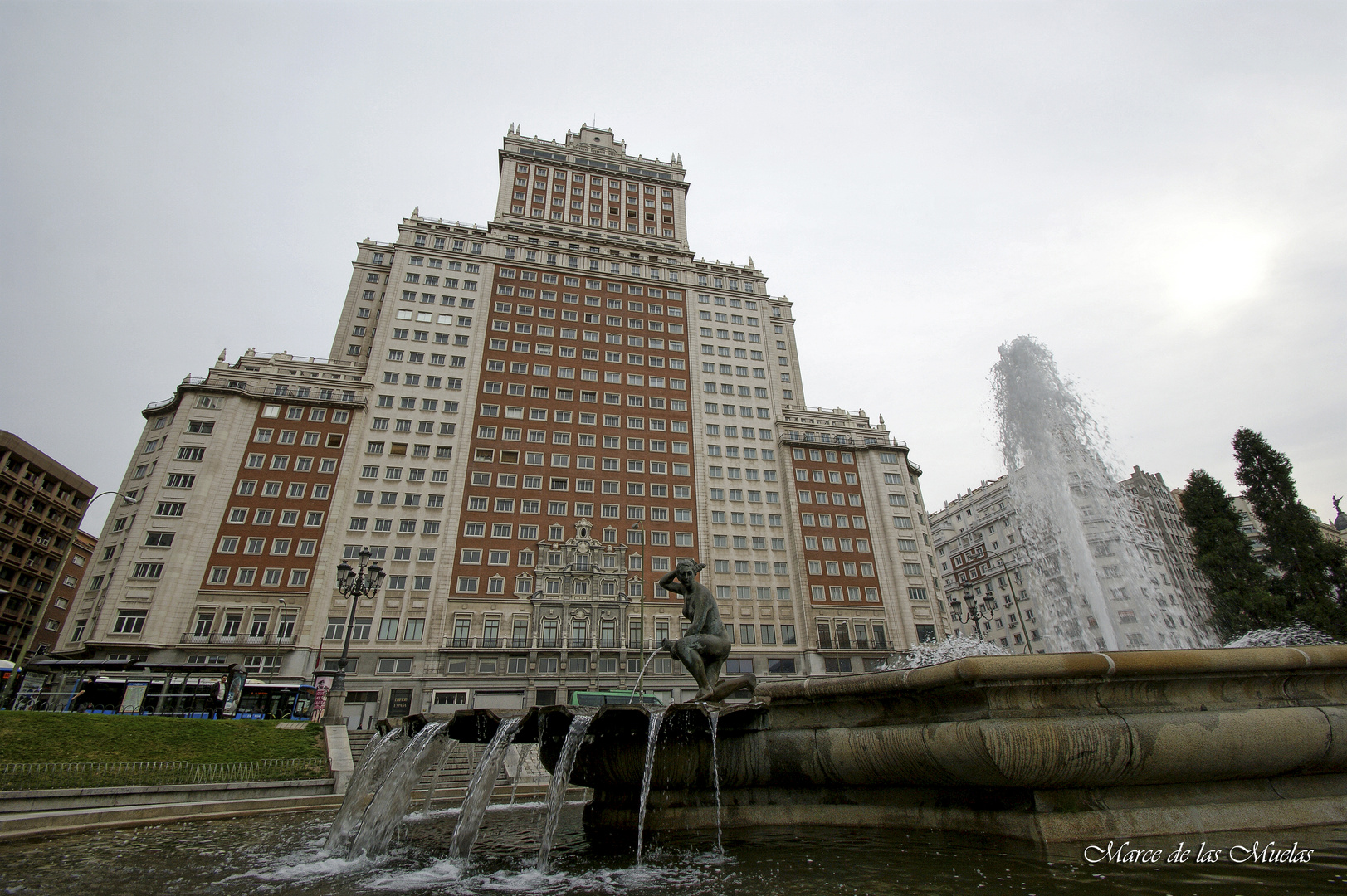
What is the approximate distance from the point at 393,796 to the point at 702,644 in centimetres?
556

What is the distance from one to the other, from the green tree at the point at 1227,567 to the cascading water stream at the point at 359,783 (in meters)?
41.0

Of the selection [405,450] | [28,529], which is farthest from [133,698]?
[28,529]

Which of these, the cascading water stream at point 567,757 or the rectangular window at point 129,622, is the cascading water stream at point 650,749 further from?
the rectangular window at point 129,622

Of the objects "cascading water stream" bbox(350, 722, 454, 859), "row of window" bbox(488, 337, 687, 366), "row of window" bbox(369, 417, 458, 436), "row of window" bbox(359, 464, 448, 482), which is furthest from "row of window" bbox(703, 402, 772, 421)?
"cascading water stream" bbox(350, 722, 454, 859)

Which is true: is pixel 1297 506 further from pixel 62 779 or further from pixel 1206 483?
pixel 62 779

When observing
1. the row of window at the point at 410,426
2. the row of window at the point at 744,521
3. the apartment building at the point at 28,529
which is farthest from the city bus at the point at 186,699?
the row of window at the point at 744,521

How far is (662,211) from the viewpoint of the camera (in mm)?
78250

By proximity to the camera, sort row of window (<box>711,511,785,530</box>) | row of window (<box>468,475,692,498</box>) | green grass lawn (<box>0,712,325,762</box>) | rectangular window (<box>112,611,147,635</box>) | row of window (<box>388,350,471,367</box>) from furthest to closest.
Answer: row of window (<box>388,350,471,367</box>), row of window (<box>711,511,785,530</box>), row of window (<box>468,475,692,498</box>), rectangular window (<box>112,611,147,635</box>), green grass lawn (<box>0,712,325,762</box>)

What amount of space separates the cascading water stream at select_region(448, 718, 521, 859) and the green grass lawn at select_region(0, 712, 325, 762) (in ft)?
49.3

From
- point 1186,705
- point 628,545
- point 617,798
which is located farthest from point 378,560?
point 1186,705

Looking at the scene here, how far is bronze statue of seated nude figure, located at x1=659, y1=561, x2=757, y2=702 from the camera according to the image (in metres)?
9.88

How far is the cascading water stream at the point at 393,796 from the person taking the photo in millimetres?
9227

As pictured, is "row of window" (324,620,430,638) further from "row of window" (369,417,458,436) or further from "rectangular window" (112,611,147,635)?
"row of window" (369,417,458,436)

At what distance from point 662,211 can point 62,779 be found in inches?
2958
